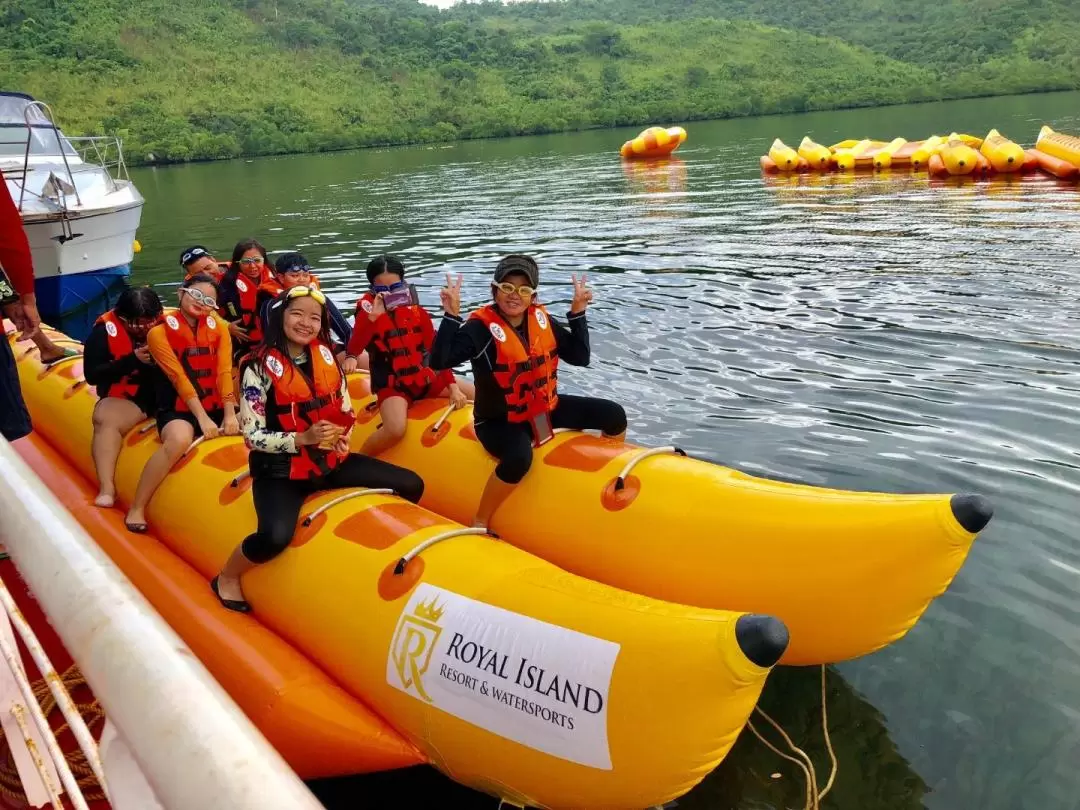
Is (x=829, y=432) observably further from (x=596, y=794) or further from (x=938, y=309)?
(x=596, y=794)

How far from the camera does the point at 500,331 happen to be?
4.10 m

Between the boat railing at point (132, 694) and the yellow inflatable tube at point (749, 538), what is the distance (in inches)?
99.8

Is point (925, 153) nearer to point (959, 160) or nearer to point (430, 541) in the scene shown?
point (959, 160)

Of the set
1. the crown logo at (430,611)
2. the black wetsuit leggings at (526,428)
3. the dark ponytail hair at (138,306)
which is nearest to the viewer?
the crown logo at (430,611)

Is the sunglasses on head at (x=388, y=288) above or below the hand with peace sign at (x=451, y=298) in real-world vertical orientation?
below

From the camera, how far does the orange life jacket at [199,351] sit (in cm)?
465

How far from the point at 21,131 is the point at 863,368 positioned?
10.8m

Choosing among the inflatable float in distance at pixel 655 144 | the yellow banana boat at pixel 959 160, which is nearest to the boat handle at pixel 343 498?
the yellow banana boat at pixel 959 160

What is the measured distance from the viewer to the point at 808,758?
3203 mm

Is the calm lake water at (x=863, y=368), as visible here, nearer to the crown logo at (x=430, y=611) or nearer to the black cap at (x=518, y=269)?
the crown logo at (x=430, y=611)

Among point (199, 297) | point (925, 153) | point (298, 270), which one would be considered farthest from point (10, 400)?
point (925, 153)

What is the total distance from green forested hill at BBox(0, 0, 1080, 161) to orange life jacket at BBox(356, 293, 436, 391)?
43915mm

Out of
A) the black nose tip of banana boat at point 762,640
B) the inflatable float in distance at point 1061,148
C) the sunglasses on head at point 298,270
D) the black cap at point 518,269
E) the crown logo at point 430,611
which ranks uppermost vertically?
the black cap at point 518,269

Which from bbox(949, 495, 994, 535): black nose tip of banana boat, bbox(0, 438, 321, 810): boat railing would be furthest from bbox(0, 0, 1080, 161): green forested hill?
bbox(0, 438, 321, 810): boat railing
